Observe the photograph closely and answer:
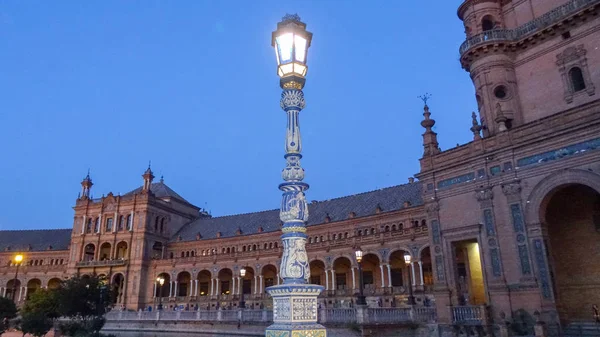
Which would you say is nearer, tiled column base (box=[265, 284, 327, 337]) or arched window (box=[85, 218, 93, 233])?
tiled column base (box=[265, 284, 327, 337])

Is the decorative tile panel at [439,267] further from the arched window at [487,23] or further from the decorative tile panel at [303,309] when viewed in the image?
the decorative tile panel at [303,309]

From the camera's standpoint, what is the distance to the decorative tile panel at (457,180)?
22559 millimetres

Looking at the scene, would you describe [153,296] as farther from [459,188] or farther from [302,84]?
[302,84]

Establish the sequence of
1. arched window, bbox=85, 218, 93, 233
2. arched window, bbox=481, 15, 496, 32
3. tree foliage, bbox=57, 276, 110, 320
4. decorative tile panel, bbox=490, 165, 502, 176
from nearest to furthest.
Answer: decorative tile panel, bbox=490, 165, 502, 176
arched window, bbox=481, 15, 496, 32
tree foliage, bbox=57, 276, 110, 320
arched window, bbox=85, 218, 93, 233

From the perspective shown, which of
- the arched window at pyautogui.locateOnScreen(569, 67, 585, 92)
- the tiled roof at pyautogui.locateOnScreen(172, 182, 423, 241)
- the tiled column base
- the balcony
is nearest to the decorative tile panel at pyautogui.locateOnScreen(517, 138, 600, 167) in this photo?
the arched window at pyautogui.locateOnScreen(569, 67, 585, 92)

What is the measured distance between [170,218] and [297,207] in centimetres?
6339

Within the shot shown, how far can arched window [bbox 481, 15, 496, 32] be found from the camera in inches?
1027

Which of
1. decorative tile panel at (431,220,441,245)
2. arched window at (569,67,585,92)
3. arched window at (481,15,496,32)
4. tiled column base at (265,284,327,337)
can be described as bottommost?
tiled column base at (265,284,327,337)

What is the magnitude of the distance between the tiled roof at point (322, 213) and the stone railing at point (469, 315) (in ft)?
77.3

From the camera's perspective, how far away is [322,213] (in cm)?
5581

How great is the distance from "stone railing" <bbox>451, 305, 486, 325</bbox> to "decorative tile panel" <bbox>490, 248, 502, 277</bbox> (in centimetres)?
174

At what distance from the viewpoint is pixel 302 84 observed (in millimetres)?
8852

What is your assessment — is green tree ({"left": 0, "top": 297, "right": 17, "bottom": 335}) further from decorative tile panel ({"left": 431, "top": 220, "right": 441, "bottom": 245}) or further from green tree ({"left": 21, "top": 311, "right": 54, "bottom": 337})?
decorative tile panel ({"left": 431, "top": 220, "right": 441, "bottom": 245})

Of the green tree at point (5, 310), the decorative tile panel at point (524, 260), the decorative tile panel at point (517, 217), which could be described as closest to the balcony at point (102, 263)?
the green tree at point (5, 310)
